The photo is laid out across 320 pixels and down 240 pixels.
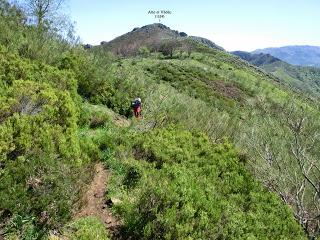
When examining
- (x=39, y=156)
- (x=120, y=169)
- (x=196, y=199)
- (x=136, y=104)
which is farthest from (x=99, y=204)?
(x=136, y=104)

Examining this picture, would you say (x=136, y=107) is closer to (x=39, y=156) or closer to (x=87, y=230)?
(x=39, y=156)

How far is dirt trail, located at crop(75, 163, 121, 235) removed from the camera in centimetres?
991

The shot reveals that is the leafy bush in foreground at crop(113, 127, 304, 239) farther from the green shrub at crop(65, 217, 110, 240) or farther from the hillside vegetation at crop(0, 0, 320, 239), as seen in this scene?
the green shrub at crop(65, 217, 110, 240)

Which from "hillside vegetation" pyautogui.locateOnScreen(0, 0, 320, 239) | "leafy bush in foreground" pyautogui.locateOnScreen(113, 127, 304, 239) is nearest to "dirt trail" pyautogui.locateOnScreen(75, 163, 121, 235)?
"hillside vegetation" pyautogui.locateOnScreen(0, 0, 320, 239)

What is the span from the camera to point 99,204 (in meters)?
10.6

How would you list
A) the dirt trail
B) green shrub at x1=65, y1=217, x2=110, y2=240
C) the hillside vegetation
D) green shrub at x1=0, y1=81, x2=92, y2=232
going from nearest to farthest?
green shrub at x1=0, y1=81, x2=92, y2=232 < green shrub at x1=65, y1=217, x2=110, y2=240 < the hillside vegetation < the dirt trail

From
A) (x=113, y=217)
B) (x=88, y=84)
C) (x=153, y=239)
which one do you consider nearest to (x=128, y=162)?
(x=113, y=217)

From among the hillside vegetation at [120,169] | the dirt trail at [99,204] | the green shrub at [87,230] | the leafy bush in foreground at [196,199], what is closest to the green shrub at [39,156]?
the hillside vegetation at [120,169]

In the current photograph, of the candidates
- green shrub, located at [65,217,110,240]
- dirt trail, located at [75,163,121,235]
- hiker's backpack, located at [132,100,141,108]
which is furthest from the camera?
hiker's backpack, located at [132,100,141,108]

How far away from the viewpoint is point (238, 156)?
16516 mm

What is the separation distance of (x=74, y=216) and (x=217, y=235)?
3.48 m

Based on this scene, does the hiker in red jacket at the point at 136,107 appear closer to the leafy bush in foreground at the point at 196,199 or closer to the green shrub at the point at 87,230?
the leafy bush in foreground at the point at 196,199

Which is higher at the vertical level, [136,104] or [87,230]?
[136,104]

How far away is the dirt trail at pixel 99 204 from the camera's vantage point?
9906mm
